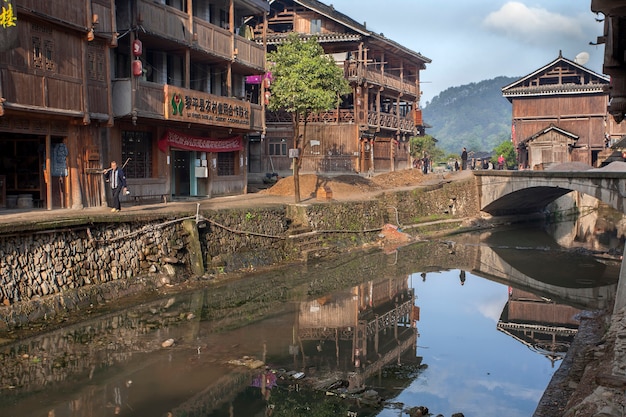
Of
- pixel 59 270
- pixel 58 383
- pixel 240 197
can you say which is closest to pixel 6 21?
pixel 59 270

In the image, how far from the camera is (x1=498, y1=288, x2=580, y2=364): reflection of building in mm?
17155

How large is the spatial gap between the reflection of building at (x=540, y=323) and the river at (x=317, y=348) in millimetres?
69

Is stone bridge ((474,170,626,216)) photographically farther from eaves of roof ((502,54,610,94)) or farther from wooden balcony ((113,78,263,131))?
wooden balcony ((113,78,263,131))

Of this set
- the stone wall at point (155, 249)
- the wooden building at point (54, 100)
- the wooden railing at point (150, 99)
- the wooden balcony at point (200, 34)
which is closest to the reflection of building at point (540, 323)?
the stone wall at point (155, 249)

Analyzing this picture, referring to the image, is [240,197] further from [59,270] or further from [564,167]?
[564,167]

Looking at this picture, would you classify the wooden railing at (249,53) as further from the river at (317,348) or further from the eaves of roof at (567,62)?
the eaves of roof at (567,62)

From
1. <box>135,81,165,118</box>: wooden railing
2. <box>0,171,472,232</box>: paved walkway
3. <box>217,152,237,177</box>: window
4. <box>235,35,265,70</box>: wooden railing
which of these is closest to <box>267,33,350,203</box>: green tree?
<box>235,35,265,70</box>: wooden railing

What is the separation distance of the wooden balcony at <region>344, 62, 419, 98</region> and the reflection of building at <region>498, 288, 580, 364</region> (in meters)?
24.1

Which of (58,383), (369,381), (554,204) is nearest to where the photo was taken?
(58,383)

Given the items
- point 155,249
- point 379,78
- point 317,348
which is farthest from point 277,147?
point 317,348

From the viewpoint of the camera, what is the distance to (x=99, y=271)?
18297mm

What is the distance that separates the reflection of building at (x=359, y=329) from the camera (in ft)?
49.2

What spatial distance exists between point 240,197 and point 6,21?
54.9ft

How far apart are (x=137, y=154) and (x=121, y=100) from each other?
3.58m
